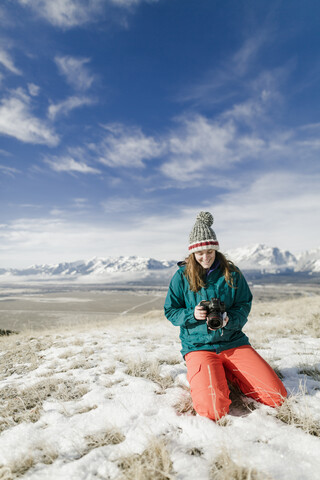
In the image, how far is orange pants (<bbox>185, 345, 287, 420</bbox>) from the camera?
2.84 metres

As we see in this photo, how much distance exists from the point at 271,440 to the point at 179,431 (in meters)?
0.90

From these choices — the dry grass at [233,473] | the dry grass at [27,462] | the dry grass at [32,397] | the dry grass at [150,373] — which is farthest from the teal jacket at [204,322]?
the dry grass at [27,462]

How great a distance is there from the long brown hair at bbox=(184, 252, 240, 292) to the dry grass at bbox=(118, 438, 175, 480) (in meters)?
1.95

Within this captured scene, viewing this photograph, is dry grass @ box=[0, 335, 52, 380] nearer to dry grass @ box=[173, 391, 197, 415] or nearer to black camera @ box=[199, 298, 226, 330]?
dry grass @ box=[173, 391, 197, 415]

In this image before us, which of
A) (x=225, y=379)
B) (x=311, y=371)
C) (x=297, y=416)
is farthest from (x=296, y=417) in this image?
(x=311, y=371)

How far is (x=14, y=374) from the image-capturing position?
495 cm

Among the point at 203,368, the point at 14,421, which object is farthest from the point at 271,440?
the point at 14,421

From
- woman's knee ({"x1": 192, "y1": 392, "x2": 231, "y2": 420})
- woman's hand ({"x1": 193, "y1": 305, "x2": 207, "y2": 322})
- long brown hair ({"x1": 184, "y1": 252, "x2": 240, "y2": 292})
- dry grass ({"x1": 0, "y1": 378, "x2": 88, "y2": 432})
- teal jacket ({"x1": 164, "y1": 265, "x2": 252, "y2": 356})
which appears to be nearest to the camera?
woman's knee ({"x1": 192, "y1": 392, "x2": 231, "y2": 420})

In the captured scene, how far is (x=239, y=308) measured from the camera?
3.67 metres

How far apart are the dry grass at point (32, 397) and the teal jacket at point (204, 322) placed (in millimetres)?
1813

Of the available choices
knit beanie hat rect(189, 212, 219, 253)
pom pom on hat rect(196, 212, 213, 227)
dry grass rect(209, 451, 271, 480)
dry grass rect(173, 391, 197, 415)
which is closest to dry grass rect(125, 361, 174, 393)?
dry grass rect(173, 391, 197, 415)

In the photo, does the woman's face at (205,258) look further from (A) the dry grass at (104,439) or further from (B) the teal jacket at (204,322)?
(A) the dry grass at (104,439)

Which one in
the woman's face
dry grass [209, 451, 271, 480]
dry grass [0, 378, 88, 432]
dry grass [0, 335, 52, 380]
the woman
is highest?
the woman's face

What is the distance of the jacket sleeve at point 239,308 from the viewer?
3477 millimetres
